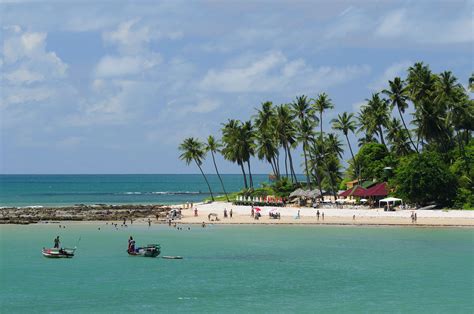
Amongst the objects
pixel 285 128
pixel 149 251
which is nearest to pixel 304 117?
pixel 285 128

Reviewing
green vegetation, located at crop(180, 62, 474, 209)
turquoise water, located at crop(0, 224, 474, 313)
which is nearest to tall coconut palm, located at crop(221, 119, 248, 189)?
green vegetation, located at crop(180, 62, 474, 209)

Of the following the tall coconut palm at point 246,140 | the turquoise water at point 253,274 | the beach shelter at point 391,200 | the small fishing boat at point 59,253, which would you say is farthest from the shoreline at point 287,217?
Result: the small fishing boat at point 59,253

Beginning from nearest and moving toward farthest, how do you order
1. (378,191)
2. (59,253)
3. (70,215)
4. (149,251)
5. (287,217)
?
(59,253) < (149,251) < (287,217) < (378,191) < (70,215)

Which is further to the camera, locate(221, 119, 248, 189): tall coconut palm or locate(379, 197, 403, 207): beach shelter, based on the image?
locate(221, 119, 248, 189): tall coconut palm

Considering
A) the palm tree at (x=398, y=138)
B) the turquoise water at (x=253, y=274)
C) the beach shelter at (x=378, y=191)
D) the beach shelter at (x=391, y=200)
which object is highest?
the palm tree at (x=398, y=138)

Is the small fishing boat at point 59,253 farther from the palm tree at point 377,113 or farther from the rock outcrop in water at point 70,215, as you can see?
the palm tree at point 377,113

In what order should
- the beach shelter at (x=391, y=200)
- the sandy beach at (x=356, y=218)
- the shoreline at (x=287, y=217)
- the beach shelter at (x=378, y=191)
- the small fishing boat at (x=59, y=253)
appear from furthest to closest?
the beach shelter at (x=378, y=191)
the beach shelter at (x=391, y=200)
the shoreline at (x=287, y=217)
the sandy beach at (x=356, y=218)
the small fishing boat at (x=59, y=253)

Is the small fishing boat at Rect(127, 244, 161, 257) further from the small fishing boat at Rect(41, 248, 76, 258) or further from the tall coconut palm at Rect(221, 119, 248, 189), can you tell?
the tall coconut palm at Rect(221, 119, 248, 189)

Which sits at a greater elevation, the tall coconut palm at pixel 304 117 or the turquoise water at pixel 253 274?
the tall coconut palm at pixel 304 117

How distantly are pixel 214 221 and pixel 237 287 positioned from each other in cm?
3753

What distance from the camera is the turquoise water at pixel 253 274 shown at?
31.4m

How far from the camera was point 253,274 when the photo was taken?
3900cm

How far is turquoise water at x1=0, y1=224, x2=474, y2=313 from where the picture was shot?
31375 mm

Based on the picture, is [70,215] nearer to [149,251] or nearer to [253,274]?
[149,251]
